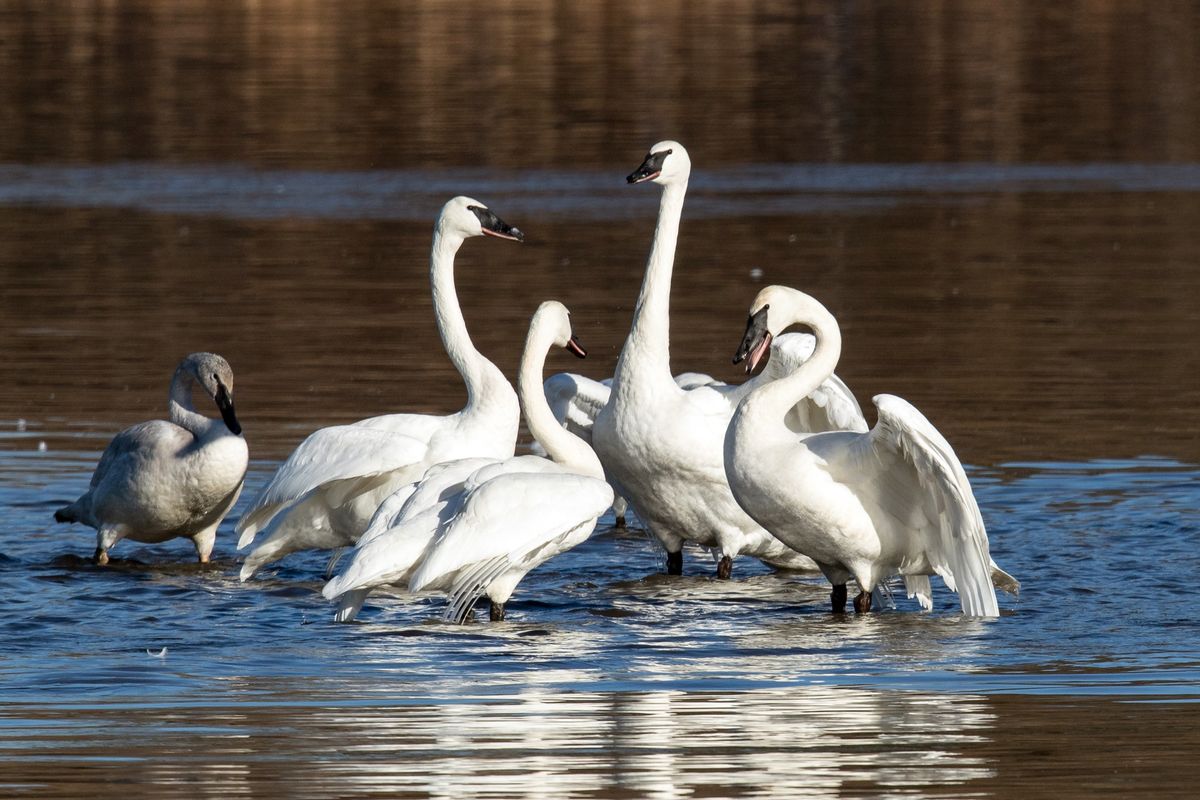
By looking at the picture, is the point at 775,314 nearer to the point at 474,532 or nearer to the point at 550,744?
the point at 474,532

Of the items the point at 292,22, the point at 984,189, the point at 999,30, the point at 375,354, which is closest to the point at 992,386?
the point at 375,354

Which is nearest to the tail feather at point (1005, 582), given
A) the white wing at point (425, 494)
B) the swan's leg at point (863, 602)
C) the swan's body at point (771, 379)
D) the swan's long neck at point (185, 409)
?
the swan's leg at point (863, 602)

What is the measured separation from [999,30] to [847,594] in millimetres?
39024

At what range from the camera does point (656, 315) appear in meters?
9.91

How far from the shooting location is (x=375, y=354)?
14.6m

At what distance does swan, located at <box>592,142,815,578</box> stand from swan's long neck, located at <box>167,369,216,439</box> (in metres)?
1.88

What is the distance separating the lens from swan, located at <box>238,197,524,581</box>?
30.4ft

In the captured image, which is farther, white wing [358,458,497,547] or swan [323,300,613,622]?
white wing [358,458,497,547]

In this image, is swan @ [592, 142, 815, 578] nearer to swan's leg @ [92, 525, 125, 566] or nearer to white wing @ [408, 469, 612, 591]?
white wing @ [408, 469, 612, 591]

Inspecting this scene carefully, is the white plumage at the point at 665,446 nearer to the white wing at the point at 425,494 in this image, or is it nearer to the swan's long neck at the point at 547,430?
the swan's long neck at the point at 547,430

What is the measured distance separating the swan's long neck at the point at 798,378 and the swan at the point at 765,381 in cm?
48

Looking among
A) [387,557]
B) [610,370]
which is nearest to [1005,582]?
[387,557]

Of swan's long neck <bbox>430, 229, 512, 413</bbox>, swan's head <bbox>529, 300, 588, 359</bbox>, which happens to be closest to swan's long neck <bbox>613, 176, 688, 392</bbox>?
swan's head <bbox>529, 300, 588, 359</bbox>

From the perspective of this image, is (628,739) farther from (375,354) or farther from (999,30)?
(999,30)
